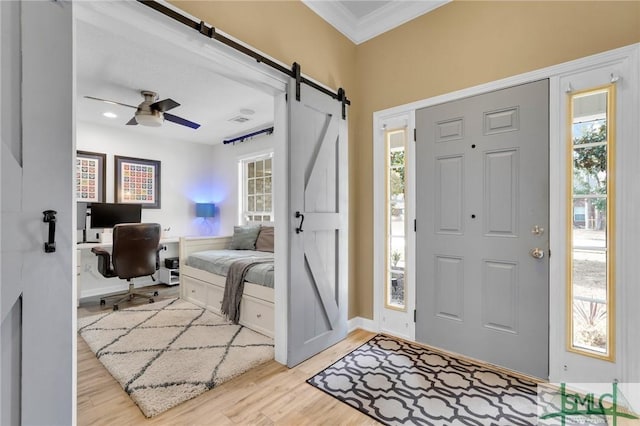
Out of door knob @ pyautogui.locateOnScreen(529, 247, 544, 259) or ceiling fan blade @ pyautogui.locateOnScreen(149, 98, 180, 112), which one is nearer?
door knob @ pyautogui.locateOnScreen(529, 247, 544, 259)

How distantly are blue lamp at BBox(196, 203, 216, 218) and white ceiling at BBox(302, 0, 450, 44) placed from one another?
3927mm

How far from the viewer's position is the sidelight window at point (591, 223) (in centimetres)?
185

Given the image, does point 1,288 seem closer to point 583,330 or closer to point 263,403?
point 263,403

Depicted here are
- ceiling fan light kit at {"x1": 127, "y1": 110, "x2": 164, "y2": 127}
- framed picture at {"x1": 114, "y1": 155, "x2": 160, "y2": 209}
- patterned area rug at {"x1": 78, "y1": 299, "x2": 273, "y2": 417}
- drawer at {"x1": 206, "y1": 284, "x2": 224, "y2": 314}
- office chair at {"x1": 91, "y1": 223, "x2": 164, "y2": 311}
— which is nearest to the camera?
patterned area rug at {"x1": 78, "y1": 299, "x2": 273, "y2": 417}

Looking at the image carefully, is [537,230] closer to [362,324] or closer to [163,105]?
[362,324]

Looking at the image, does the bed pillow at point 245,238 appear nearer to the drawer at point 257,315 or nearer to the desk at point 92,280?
the desk at point 92,280

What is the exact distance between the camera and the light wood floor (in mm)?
1676

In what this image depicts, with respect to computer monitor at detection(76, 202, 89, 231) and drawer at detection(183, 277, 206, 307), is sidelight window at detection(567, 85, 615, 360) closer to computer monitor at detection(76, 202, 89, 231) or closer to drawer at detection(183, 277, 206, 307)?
drawer at detection(183, 277, 206, 307)

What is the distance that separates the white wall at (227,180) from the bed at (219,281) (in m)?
1.09

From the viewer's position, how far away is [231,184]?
5.58m

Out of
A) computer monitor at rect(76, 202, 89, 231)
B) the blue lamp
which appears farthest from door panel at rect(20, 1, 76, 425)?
the blue lamp

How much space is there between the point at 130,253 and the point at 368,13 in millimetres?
3810

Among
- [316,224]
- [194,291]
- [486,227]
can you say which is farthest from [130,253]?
[486,227]

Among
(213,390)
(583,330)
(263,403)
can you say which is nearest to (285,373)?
(263,403)
